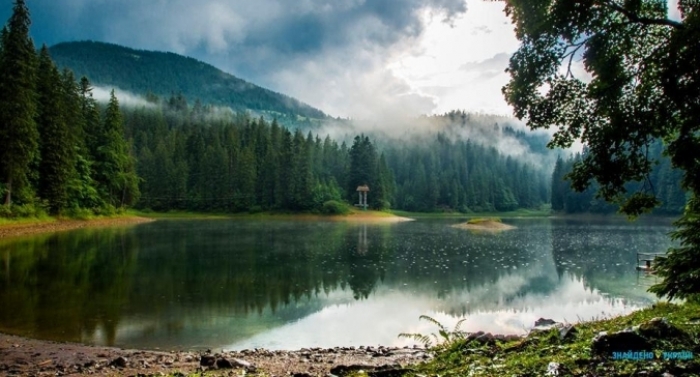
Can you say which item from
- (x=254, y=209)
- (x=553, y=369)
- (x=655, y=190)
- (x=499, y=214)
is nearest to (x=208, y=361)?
(x=553, y=369)

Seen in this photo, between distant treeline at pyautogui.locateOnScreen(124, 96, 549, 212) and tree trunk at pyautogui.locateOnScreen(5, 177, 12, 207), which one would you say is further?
distant treeline at pyautogui.locateOnScreen(124, 96, 549, 212)

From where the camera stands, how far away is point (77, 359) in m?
11.0

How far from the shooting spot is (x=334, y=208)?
109000 millimetres

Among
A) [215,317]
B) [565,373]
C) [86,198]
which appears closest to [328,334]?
[215,317]

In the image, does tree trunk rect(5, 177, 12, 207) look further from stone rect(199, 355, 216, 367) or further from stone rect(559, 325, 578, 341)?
stone rect(559, 325, 578, 341)

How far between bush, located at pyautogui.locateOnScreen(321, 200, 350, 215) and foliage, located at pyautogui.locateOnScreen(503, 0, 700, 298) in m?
98.2

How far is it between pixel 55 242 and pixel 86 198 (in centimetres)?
2869

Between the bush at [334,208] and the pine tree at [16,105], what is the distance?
67515mm

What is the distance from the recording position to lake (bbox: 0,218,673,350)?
1496cm

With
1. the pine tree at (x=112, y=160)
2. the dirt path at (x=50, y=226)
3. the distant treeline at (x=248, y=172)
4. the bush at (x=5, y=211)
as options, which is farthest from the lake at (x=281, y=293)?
the distant treeline at (x=248, y=172)

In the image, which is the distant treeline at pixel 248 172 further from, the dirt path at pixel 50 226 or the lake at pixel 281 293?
the lake at pixel 281 293

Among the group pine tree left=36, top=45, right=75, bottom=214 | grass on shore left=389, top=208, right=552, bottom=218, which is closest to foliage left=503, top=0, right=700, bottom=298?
pine tree left=36, top=45, right=75, bottom=214

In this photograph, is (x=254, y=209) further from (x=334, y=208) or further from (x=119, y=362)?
(x=119, y=362)

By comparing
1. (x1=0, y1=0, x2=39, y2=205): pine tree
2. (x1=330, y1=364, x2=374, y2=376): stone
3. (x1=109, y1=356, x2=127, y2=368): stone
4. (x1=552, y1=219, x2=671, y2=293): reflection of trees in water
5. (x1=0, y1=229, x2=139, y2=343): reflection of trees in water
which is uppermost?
(x1=0, y1=0, x2=39, y2=205): pine tree
